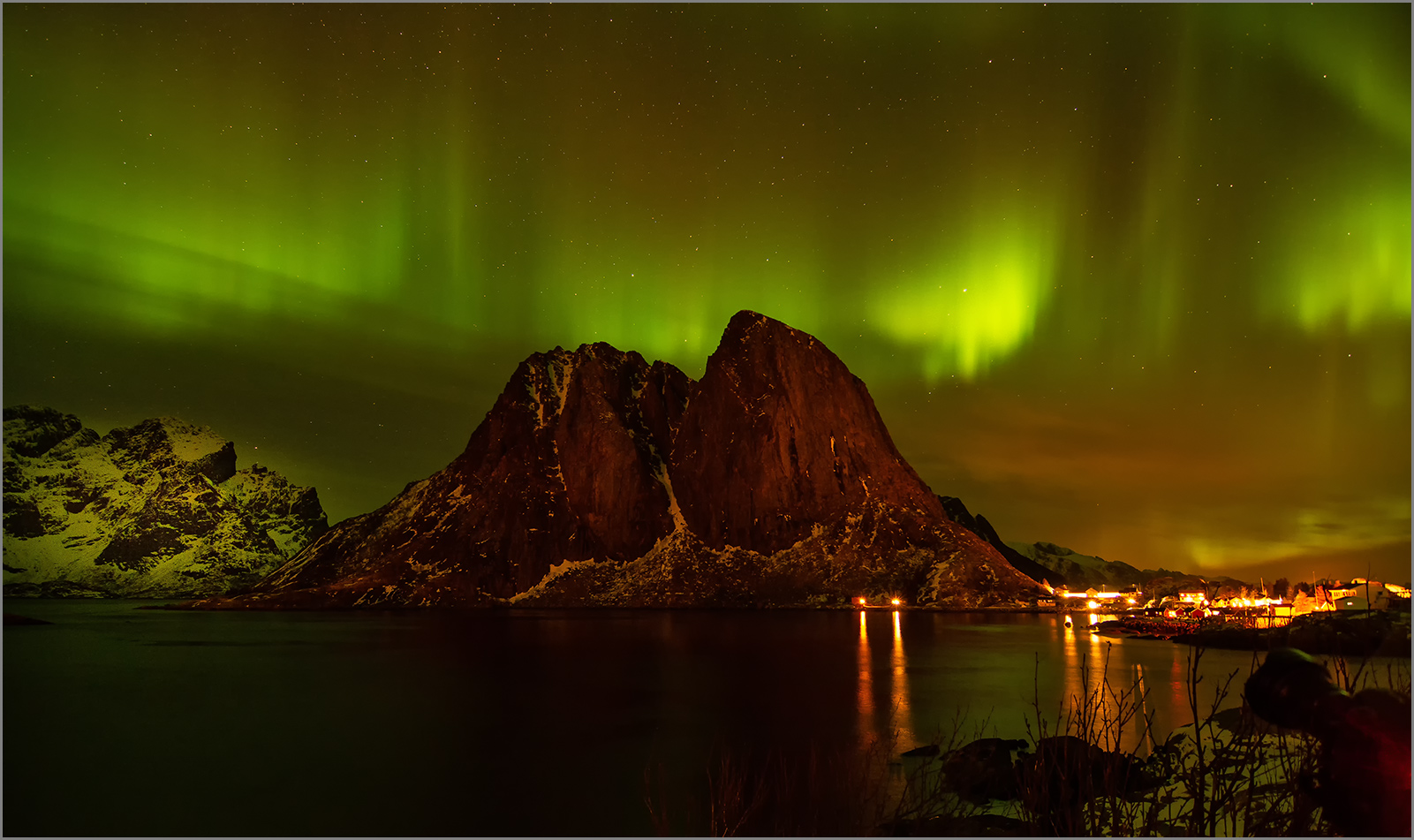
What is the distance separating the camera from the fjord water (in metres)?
32.3

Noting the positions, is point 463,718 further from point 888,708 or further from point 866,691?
point 866,691

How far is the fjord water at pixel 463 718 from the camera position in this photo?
32281 mm

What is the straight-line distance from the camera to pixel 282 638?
12619 centimetres

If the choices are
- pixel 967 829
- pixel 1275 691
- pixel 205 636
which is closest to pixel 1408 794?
pixel 1275 691

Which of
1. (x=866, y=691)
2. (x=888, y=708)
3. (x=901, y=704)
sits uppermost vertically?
(x=888, y=708)

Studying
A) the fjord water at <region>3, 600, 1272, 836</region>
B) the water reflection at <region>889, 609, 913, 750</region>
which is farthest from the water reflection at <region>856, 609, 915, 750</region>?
the fjord water at <region>3, 600, 1272, 836</region>

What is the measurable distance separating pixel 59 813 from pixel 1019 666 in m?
70.5

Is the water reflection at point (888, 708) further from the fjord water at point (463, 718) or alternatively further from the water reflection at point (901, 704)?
the fjord water at point (463, 718)

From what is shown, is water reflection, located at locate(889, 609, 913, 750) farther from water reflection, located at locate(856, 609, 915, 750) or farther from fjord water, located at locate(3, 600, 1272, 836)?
fjord water, located at locate(3, 600, 1272, 836)

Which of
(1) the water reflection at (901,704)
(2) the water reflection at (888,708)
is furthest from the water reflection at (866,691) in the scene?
(1) the water reflection at (901,704)

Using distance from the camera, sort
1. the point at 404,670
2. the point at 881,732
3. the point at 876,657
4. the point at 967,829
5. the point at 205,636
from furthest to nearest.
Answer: the point at 205,636 → the point at 876,657 → the point at 404,670 → the point at 881,732 → the point at 967,829

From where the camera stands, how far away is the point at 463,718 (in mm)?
52000

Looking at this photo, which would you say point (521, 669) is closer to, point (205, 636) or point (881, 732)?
point (881, 732)

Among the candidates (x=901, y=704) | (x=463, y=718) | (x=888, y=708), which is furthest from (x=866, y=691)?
(x=463, y=718)
